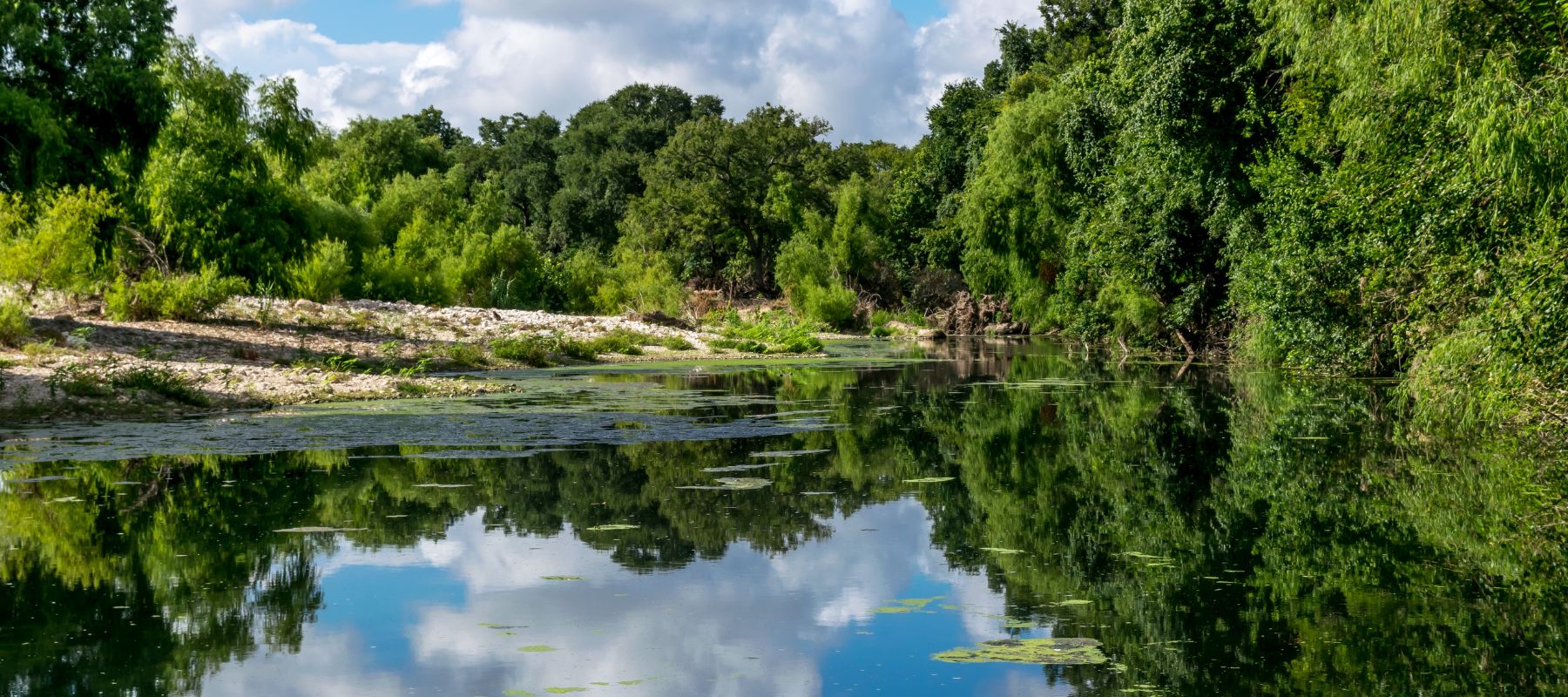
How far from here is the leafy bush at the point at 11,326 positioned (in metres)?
20.1

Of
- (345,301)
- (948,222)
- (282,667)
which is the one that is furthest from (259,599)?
(948,222)

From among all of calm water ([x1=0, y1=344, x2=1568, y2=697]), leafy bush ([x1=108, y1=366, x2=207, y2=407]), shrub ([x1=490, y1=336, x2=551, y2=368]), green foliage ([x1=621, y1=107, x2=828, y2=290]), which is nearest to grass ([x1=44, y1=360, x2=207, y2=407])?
leafy bush ([x1=108, y1=366, x2=207, y2=407])

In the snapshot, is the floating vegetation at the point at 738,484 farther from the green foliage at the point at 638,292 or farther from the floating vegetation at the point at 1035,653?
the green foliage at the point at 638,292

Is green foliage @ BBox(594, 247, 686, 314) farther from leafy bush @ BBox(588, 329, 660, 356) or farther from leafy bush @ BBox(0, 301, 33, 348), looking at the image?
leafy bush @ BBox(0, 301, 33, 348)

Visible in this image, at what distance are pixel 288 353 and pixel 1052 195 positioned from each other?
2505cm

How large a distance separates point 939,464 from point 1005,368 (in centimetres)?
1811

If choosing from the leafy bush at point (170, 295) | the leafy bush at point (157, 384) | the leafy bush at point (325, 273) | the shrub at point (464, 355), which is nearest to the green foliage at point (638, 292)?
the leafy bush at point (325, 273)

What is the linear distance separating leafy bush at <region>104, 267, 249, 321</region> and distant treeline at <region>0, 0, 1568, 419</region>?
0.45 meters

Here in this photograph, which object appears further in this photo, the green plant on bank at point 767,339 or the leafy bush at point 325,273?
the green plant on bank at point 767,339

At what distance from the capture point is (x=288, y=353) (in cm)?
2638

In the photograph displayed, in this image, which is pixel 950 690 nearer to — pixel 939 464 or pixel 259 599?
pixel 259 599

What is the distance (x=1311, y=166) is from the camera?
23.1m

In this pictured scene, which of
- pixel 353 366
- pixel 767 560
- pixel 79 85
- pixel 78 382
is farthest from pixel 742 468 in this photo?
pixel 79 85

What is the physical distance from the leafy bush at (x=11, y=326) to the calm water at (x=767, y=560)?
609cm
